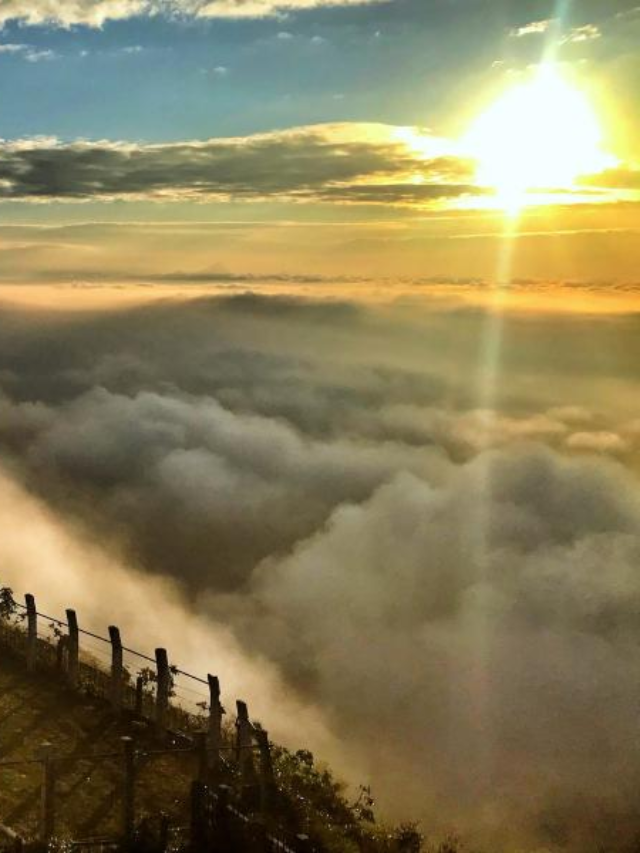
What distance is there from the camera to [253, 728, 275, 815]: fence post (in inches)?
727

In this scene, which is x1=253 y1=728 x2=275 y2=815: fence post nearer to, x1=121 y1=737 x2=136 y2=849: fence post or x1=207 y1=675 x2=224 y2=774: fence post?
x1=207 y1=675 x2=224 y2=774: fence post

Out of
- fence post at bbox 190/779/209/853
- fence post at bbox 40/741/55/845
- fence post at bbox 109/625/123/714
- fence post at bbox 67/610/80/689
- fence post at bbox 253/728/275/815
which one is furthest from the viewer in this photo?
fence post at bbox 67/610/80/689

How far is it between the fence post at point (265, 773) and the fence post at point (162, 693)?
13.1 feet

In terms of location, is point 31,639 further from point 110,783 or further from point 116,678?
point 110,783

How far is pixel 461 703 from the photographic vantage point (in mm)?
161000

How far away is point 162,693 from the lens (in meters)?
22.0

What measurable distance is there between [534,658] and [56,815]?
6946 inches

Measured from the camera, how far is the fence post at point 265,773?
727 inches

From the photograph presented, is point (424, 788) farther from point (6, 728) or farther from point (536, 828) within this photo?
point (6, 728)

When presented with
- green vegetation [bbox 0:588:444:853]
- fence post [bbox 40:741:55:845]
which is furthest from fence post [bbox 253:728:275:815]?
fence post [bbox 40:741:55:845]

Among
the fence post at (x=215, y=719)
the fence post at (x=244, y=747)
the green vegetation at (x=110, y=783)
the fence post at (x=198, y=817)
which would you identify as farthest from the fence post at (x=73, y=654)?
the fence post at (x=198, y=817)

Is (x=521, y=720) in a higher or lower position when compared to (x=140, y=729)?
higher

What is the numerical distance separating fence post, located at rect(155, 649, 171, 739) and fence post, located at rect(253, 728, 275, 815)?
3.99m

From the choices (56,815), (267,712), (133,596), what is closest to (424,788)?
(267,712)
